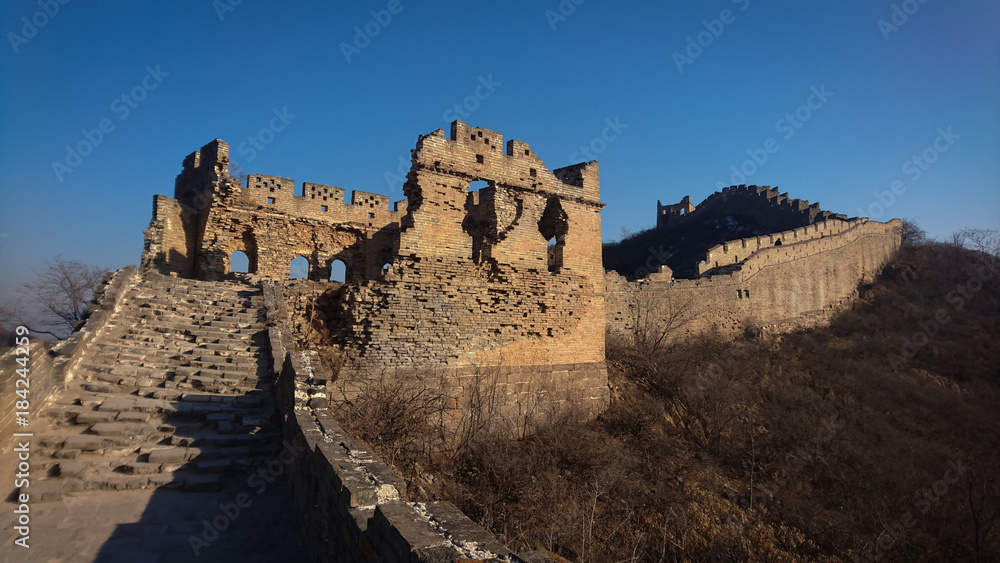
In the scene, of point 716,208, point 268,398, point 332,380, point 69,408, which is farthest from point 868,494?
point 716,208

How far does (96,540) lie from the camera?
392cm

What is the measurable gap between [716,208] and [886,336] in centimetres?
1554

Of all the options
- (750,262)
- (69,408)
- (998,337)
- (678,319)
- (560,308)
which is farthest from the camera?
(750,262)

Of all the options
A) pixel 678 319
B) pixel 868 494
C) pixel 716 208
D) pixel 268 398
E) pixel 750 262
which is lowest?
pixel 868 494

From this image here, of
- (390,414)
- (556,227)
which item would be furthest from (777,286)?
(390,414)

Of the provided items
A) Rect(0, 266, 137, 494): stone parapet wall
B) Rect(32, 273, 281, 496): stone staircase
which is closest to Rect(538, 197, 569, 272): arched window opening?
Rect(32, 273, 281, 496): stone staircase

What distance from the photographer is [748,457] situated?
1123cm

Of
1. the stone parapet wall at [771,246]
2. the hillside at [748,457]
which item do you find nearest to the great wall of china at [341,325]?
the hillside at [748,457]

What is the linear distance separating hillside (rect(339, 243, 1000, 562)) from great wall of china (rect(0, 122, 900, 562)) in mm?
1023

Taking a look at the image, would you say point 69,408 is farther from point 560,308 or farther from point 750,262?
point 750,262

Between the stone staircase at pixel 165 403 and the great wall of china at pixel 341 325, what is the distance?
24mm

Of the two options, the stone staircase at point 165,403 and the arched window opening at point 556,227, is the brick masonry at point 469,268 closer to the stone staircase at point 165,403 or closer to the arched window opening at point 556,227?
the arched window opening at point 556,227

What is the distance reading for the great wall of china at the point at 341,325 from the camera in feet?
14.9

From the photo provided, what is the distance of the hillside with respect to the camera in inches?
277
